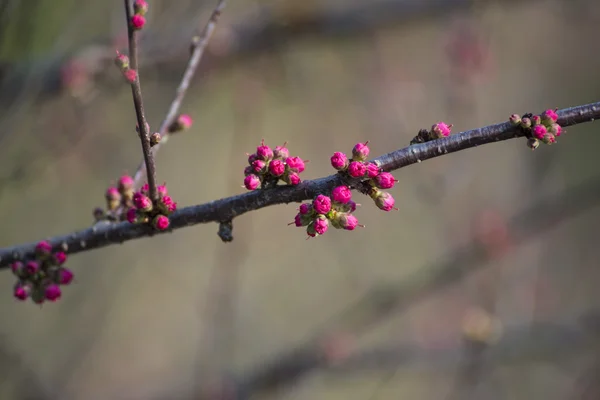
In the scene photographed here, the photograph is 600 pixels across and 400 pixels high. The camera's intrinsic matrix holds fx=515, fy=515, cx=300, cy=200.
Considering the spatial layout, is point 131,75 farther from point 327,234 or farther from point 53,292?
point 327,234

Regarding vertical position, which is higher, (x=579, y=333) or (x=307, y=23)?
(x=307, y=23)

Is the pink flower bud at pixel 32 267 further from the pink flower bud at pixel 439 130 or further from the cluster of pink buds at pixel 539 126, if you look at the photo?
the cluster of pink buds at pixel 539 126

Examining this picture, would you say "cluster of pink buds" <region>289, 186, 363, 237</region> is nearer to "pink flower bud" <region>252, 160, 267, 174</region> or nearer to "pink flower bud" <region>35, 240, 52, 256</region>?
"pink flower bud" <region>252, 160, 267, 174</region>

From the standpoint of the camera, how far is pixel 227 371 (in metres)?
4.71

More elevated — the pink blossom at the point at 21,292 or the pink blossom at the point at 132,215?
the pink blossom at the point at 132,215

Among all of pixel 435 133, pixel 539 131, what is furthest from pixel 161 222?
pixel 539 131

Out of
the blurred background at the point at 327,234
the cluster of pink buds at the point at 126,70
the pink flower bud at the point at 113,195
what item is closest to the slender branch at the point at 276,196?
the pink flower bud at the point at 113,195

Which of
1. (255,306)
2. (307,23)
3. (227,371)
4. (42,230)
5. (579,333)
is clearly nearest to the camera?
(579,333)

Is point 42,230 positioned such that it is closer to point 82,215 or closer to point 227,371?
point 82,215

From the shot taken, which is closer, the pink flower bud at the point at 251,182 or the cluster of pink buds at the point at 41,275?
the pink flower bud at the point at 251,182

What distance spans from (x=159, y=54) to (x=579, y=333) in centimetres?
466

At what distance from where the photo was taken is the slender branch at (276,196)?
157 centimetres

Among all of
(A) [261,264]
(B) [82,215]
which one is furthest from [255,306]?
(B) [82,215]

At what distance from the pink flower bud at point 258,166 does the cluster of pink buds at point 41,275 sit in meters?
0.88
